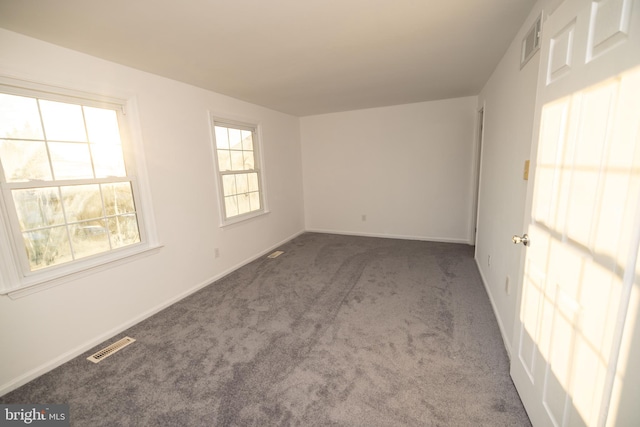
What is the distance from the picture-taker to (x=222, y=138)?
356 cm

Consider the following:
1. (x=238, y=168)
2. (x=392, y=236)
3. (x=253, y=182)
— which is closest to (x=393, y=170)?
(x=392, y=236)

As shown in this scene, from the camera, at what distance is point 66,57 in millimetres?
2014

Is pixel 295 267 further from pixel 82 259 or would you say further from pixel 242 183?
pixel 82 259

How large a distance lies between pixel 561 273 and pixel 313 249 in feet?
11.8

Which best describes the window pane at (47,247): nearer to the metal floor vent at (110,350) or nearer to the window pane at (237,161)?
the metal floor vent at (110,350)

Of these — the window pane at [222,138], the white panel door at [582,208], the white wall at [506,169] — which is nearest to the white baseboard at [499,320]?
the white wall at [506,169]

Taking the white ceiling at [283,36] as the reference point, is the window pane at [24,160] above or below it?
below

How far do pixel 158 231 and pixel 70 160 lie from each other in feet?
3.02

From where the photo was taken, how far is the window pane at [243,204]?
392cm

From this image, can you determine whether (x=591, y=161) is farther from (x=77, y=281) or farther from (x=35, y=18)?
(x=77, y=281)

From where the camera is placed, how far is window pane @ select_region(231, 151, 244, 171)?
12.4 feet

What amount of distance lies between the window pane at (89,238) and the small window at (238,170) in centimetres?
134

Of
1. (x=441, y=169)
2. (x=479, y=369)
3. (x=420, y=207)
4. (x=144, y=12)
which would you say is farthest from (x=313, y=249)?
(x=144, y=12)

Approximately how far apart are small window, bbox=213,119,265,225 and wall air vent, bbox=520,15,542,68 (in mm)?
3157
